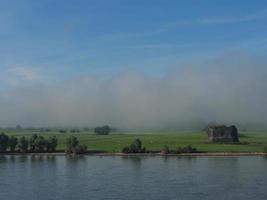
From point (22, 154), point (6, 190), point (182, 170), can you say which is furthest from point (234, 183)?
point (22, 154)

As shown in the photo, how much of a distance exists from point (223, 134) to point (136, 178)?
69.5 m

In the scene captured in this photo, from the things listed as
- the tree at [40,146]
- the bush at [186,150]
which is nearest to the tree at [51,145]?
the tree at [40,146]

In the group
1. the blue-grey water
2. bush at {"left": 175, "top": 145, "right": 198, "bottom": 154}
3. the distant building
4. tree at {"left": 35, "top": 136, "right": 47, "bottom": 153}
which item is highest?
the distant building

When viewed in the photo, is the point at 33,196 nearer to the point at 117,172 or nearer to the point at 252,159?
the point at 117,172

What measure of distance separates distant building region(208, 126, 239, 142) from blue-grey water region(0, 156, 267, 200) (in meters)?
38.1

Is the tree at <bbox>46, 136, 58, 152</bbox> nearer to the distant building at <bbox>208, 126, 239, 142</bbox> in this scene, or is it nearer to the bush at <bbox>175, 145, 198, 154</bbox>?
the bush at <bbox>175, 145, 198, 154</bbox>

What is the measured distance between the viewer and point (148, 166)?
79.2 m

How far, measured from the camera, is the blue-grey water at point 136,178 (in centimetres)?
5301

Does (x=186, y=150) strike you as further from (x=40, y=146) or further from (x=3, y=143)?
(x=3, y=143)

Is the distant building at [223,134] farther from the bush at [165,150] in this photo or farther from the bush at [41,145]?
the bush at [41,145]

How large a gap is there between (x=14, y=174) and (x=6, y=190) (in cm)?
1474

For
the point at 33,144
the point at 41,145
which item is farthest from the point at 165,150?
the point at 33,144

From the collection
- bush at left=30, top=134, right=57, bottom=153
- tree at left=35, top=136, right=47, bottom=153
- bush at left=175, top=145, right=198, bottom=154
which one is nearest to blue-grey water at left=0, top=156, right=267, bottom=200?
bush at left=175, top=145, right=198, bottom=154

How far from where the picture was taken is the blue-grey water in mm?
53013
